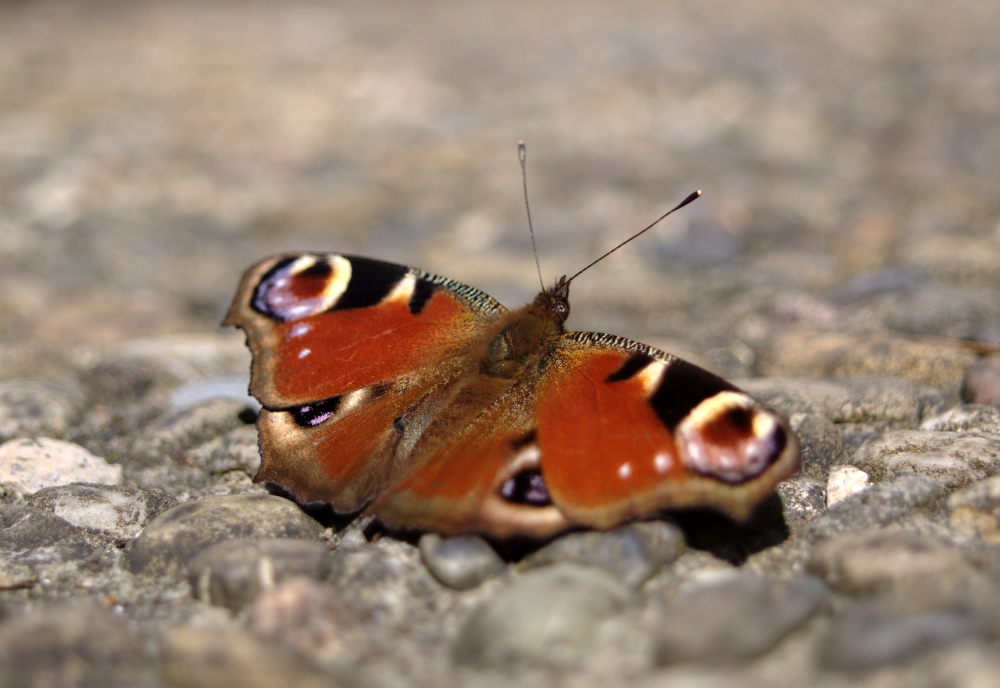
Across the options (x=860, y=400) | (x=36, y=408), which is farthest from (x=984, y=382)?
(x=36, y=408)

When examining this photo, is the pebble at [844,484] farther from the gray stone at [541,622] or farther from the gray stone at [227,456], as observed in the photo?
the gray stone at [227,456]

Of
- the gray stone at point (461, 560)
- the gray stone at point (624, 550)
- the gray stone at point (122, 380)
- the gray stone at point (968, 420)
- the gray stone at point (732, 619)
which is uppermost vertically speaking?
the gray stone at point (732, 619)

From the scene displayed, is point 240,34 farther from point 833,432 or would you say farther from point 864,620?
point 864,620

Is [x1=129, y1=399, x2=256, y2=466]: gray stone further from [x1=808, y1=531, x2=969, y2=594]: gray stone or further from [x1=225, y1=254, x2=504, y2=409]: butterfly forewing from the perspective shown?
[x1=808, y1=531, x2=969, y2=594]: gray stone

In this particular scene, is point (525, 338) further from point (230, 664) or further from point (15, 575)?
point (15, 575)

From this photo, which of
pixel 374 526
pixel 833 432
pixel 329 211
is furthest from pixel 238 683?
pixel 329 211

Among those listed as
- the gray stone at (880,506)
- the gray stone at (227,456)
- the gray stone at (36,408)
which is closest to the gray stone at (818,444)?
the gray stone at (880,506)
